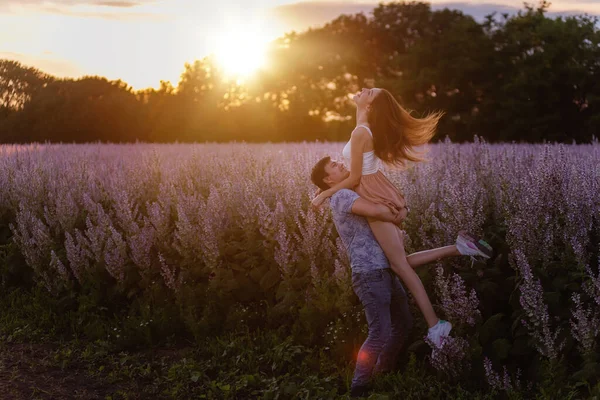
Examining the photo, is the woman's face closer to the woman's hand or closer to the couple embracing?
the couple embracing

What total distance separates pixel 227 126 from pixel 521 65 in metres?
14.0

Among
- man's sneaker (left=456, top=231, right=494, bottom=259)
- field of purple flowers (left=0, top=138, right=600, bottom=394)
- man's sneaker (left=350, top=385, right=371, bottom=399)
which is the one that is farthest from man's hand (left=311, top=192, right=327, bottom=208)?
man's sneaker (left=350, top=385, right=371, bottom=399)

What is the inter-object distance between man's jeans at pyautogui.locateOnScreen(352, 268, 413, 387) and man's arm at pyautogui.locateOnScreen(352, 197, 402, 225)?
1.05ft

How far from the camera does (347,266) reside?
4.53 metres

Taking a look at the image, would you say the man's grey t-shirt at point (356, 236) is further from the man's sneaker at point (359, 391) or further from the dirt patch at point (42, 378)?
the dirt patch at point (42, 378)

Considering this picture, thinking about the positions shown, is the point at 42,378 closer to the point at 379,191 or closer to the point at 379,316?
the point at 379,316

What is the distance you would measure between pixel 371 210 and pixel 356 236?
0.22 m

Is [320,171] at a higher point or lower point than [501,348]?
higher

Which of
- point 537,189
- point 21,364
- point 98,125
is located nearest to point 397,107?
point 537,189

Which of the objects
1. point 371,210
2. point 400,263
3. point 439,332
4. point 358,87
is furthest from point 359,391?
point 358,87

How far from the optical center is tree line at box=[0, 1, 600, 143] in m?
27.0

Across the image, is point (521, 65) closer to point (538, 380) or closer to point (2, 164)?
point (2, 164)

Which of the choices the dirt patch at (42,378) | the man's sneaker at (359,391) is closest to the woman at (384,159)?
the man's sneaker at (359,391)

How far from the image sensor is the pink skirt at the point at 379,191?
393 cm
